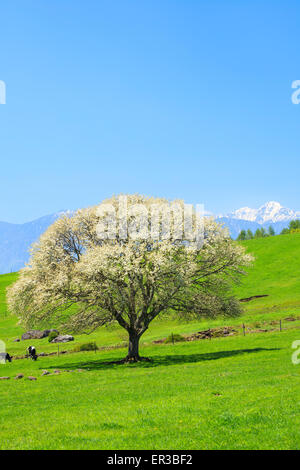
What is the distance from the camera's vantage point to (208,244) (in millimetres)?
43719

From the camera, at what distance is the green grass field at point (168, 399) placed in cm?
1477

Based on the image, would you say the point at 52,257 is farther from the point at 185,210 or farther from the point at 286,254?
the point at 286,254

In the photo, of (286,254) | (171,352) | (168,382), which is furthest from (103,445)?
(286,254)

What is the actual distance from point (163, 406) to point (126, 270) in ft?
67.1

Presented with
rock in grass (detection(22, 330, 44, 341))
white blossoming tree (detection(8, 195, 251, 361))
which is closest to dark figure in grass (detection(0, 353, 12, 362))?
white blossoming tree (detection(8, 195, 251, 361))

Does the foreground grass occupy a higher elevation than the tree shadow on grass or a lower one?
higher

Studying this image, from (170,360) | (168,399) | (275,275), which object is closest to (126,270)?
(170,360)

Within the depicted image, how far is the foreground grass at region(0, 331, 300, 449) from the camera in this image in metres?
14.6

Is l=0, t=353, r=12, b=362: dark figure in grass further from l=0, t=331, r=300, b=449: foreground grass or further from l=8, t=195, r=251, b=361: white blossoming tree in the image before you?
l=0, t=331, r=300, b=449: foreground grass

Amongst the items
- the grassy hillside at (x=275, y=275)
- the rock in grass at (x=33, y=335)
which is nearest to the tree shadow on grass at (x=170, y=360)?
the grassy hillside at (x=275, y=275)

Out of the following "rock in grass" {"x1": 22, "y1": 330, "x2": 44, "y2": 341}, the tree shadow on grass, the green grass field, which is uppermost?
"rock in grass" {"x1": 22, "y1": 330, "x2": 44, "y2": 341}

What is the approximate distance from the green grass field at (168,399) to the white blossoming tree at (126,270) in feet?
17.6

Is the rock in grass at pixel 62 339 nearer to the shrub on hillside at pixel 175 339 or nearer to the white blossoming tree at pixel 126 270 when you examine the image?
the shrub on hillside at pixel 175 339

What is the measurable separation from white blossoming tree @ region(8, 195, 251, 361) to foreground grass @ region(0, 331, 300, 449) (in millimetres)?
5581
